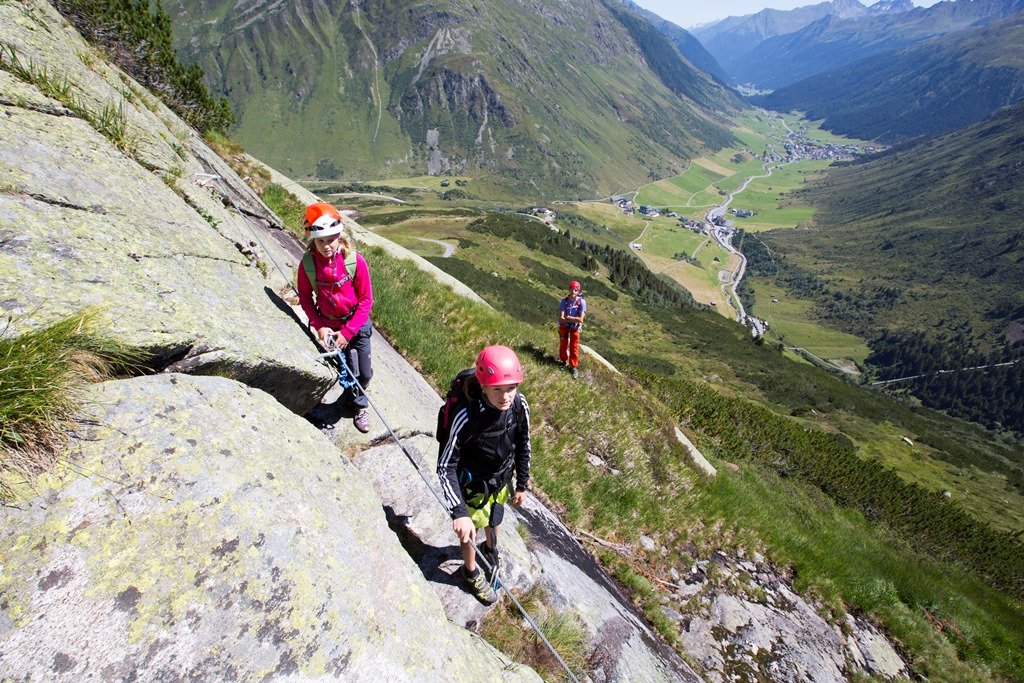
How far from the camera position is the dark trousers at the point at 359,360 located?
22.2 ft

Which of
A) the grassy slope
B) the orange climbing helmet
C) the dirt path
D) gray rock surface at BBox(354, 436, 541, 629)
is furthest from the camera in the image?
the dirt path

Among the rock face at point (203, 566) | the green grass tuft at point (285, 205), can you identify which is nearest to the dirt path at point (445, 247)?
the green grass tuft at point (285, 205)

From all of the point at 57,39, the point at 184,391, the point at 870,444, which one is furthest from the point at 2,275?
the point at 870,444

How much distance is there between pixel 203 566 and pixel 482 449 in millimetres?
2804

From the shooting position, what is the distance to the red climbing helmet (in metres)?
4.86

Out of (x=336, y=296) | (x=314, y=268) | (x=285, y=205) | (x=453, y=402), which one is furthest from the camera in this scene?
(x=285, y=205)

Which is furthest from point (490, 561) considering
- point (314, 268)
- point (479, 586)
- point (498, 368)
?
point (314, 268)

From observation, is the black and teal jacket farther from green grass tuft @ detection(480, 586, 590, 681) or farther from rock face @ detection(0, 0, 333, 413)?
rock face @ detection(0, 0, 333, 413)

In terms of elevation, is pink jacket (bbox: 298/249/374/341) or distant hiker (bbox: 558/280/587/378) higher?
pink jacket (bbox: 298/249/374/341)

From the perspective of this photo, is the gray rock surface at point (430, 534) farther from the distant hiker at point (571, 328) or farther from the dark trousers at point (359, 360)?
the distant hiker at point (571, 328)

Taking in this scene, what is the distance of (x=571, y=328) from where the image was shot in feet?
49.1

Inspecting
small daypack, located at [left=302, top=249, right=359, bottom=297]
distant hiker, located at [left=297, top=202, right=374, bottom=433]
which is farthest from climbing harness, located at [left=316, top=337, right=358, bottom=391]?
small daypack, located at [left=302, top=249, right=359, bottom=297]

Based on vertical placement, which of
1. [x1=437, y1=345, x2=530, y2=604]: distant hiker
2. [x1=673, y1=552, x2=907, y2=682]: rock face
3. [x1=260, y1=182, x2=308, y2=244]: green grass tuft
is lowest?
[x1=673, y1=552, x2=907, y2=682]: rock face

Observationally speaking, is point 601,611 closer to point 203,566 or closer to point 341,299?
point 203,566
